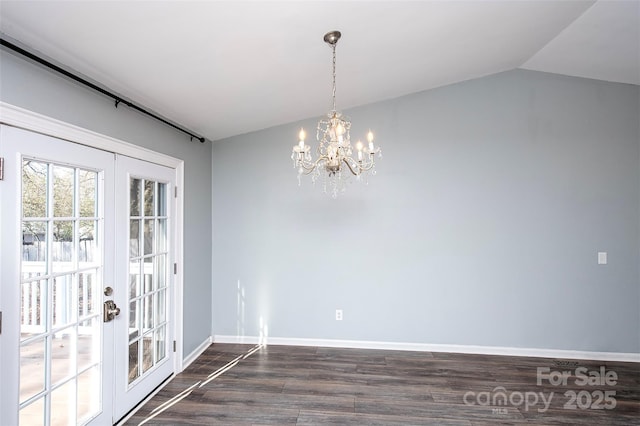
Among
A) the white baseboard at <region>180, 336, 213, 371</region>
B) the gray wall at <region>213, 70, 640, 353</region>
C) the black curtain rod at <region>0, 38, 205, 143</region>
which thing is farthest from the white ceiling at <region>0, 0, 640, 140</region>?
the white baseboard at <region>180, 336, 213, 371</region>

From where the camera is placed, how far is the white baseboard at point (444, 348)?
3.54 m

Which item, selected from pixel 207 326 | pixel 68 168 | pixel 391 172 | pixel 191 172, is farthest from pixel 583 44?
pixel 207 326

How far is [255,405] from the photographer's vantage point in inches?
105

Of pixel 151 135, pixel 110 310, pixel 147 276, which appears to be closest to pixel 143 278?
pixel 147 276

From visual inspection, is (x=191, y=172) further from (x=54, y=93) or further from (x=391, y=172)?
(x=391, y=172)

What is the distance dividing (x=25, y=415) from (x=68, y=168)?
4.54 feet

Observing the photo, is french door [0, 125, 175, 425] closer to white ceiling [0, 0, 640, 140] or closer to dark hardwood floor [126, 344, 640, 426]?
dark hardwood floor [126, 344, 640, 426]

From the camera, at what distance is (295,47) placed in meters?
2.32

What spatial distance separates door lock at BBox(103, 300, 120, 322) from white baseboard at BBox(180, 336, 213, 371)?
4.06ft

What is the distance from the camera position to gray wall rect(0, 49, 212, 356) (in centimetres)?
169

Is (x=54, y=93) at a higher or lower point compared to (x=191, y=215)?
higher

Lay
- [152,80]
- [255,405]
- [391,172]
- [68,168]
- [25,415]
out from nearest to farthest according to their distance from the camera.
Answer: [25,415] → [68,168] → [152,80] → [255,405] → [391,172]

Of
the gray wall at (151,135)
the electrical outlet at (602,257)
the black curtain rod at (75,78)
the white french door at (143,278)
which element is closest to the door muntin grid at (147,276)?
the white french door at (143,278)

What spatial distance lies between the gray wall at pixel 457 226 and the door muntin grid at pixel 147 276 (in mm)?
1011
